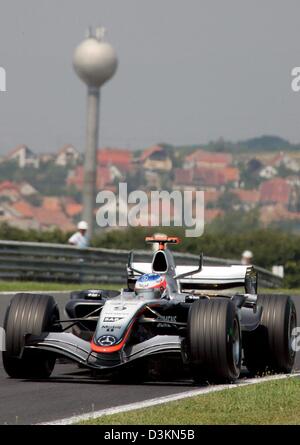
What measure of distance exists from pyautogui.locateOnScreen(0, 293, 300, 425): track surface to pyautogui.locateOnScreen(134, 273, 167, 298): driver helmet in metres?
0.87

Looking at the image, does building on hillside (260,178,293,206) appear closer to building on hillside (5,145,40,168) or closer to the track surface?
building on hillside (5,145,40,168)

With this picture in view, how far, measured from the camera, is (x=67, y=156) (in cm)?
15825

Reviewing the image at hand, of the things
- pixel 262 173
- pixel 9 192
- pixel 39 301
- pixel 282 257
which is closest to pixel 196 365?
pixel 39 301

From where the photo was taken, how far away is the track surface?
8682 millimetres

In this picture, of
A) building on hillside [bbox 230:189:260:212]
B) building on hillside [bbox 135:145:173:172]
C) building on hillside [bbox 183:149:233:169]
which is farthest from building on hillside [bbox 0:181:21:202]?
building on hillside [bbox 230:189:260:212]

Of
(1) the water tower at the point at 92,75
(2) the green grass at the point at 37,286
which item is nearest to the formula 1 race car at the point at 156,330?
(2) the green grass at the point at 37,286

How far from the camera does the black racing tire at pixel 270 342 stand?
1191 centimetres

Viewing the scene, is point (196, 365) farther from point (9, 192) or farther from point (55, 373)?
point (9, 192)

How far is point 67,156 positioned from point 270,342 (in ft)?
482

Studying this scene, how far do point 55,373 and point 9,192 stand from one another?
503ft

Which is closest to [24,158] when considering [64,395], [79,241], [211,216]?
[211,216]

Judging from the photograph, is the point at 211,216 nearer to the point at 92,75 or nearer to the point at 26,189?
the point at 92,75

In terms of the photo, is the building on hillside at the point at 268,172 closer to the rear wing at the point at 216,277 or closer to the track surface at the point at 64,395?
the rear wing at the point at 216,277

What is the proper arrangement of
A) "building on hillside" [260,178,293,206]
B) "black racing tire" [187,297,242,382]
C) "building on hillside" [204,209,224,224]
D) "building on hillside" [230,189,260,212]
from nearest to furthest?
1. "black racing tire" [187,297,242,382]
2. "building on hillside" [204,209,224,224]
3. "building on hillside" [230,189,260,212]
4. "building on hillside" [260,178,293,206]
